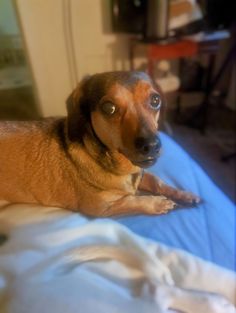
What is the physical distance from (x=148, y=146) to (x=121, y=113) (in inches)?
3.9

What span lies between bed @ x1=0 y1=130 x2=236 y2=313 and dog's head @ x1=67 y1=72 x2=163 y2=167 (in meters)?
0.18

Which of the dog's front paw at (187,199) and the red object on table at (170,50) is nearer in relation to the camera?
the dog's front paw at (187,199)

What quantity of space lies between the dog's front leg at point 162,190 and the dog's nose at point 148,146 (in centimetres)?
19

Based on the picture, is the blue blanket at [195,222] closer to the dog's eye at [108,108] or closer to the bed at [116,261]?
the bed at [116,261]

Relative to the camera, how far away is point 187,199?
2.54 feet

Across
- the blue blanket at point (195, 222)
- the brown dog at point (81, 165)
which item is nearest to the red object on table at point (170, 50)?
the blue blanket at point (195, 222)

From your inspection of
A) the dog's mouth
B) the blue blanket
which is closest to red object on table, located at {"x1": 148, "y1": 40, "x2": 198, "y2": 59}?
the blue blanket

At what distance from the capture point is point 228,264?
73 cm

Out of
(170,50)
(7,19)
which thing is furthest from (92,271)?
(170,50)

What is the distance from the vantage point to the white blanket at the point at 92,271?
0.52 metres

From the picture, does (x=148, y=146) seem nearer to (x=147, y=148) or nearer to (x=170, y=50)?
(x=147, y=148)

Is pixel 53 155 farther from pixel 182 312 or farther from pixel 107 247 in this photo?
pixel 182 312

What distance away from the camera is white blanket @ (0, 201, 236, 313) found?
20.3 inches

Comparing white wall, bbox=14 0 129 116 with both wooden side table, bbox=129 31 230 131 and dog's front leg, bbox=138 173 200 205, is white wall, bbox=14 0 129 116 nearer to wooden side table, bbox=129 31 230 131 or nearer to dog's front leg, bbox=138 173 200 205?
dog's front leg, bbox=138 173 200 205
